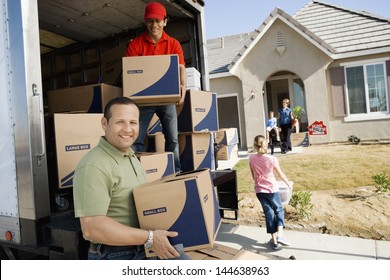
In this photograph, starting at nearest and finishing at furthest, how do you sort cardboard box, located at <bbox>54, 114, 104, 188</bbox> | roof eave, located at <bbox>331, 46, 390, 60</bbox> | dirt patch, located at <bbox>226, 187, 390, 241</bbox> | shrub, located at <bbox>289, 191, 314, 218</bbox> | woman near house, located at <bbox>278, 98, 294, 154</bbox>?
cardboard box, located at <bbox>54, 114, 104, 188</bbox> → dirt patch, located at <bbox>226, 187, 390, 241</bbox> → shrub, located at <bbox>289, 191, 314, 218</bbox> → woman near house, located at <bbox>278, 98, 294, 154</bbox> → roof eave, located at <bbox>331, 46, 390, 60</bbox>

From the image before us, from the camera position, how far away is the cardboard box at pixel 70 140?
2127mm

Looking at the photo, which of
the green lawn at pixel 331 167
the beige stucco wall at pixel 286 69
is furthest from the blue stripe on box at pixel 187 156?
the beige stucco wall at pixel 286 69

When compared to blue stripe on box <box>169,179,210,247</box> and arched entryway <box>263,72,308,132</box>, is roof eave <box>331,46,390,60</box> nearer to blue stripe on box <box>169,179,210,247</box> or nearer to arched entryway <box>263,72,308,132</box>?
arched entryway <box>263,72,308,132</box>

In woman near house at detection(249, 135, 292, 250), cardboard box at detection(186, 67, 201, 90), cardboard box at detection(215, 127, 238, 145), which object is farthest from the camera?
cardboard box at detection(215, 127, 238, 145)

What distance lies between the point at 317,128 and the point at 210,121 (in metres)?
7.91

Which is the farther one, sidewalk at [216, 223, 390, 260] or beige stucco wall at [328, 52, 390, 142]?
beige stucco wall at [328, 52, 390, 142]

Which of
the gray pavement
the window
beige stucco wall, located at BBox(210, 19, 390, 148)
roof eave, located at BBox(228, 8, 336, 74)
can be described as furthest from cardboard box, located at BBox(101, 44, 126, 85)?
the window

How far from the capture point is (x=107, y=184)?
1.50 m

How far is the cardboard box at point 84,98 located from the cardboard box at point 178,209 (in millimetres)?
1453

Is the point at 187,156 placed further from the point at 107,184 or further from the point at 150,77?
the point at 107,184

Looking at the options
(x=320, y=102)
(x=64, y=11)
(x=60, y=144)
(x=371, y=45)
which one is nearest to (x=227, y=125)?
(x=320, y=102)

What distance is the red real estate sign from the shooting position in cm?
1033

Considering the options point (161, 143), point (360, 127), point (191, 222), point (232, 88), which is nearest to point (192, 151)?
point (161, 143)

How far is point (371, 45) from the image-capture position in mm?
9703
